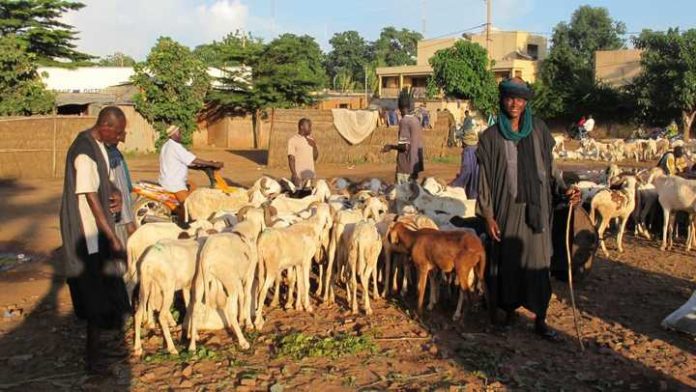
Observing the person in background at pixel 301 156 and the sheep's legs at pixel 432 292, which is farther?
the person in background at pixel 301 156

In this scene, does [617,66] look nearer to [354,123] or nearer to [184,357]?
[354,123]

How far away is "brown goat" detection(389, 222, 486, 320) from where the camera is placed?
18.9ft

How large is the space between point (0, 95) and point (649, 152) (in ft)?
77.3

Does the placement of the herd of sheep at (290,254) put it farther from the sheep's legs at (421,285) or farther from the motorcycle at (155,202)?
the motorcycle at (155,202)

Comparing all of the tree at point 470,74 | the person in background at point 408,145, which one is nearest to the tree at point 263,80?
the tree at point 470,74

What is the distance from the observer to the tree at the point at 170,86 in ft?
85.4

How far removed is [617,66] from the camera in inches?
1569

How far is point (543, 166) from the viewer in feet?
18.0

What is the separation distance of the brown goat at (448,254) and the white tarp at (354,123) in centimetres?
1592

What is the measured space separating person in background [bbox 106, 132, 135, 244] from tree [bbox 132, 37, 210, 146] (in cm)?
2138

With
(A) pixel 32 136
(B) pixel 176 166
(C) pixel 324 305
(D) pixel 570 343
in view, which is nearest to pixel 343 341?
(C) pixel 324 305

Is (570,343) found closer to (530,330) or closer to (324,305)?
(530,330)

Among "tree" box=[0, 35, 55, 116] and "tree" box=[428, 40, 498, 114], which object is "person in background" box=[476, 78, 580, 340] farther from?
"tree" box=[428, 40, 498, 114]

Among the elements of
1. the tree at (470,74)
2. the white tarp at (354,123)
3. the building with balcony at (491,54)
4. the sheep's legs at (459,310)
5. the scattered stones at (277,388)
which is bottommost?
the scattered stones at (277,388)
